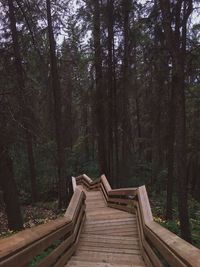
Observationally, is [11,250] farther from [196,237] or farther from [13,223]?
[13,223]

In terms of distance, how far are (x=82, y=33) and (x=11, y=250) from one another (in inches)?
804

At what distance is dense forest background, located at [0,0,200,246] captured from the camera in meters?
11.5

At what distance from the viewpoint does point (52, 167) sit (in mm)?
28641

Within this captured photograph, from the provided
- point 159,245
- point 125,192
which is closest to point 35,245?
point 159,245

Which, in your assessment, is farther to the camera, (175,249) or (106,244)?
(106,244)

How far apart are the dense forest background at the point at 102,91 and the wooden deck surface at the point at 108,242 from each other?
58.8 inches

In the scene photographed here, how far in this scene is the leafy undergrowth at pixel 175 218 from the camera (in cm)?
1090

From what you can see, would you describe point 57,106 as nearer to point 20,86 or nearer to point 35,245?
point 20,86

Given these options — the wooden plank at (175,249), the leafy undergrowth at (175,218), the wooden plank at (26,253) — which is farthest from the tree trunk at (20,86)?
the wooden plank at (175,249)

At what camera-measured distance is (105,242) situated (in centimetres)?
845

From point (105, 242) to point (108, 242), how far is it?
62 millimetres

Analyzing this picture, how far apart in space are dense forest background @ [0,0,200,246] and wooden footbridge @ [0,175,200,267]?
1778 mm

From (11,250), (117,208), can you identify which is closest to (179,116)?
(117,208)

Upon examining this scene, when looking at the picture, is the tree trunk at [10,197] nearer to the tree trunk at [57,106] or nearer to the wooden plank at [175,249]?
the tree trunk at [57,106]
